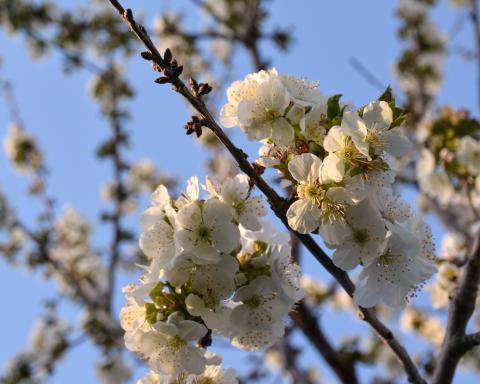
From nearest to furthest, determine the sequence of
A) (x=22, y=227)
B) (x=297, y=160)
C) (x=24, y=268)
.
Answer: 1. (x=297, y=160)
2. (x=22, y=227)
3. (x=24, y=268)

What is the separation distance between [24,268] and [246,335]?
268 inches

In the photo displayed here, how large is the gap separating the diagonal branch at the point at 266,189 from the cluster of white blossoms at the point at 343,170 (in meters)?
0.05

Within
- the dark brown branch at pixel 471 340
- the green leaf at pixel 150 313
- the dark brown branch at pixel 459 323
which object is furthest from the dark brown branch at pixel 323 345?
the green leaf at pixel 150 313

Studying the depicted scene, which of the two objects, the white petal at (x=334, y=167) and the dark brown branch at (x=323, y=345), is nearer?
the white petal at (x=334, y=167)

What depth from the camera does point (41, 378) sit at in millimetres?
6527

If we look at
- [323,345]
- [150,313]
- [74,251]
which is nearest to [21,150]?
[74,251]

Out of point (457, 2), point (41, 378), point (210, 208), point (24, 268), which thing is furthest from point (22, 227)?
point (457, 2)

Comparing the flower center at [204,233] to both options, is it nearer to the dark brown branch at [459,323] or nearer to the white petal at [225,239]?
the white petal at [225,239]

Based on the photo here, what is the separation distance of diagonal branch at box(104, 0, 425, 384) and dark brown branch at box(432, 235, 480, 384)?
0.48 ft

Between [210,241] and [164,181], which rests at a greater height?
[164,181]

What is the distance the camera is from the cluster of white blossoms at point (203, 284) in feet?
5.56

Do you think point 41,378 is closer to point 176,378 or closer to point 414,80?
point 176,378

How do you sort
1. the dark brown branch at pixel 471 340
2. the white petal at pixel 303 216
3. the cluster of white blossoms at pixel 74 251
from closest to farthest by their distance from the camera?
the white petal at pixel 303 216 < the dark brown branch at pixel 471 340 < the cluster of white blossoms at pixel 74 251

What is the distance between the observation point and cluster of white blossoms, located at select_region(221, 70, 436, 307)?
1612 mm
